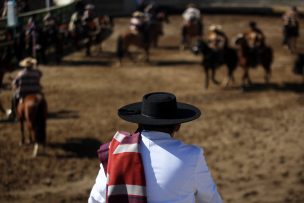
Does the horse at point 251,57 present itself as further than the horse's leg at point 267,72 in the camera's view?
No

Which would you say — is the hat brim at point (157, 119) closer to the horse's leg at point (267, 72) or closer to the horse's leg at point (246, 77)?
the horse's leg at point (246, 77)

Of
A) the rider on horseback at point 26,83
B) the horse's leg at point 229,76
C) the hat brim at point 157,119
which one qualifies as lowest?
the horse's leg at point 229,76

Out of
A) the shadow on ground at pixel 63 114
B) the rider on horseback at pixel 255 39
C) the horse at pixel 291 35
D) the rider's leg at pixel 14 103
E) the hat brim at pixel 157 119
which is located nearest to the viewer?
the hat brim at pixel 157 119

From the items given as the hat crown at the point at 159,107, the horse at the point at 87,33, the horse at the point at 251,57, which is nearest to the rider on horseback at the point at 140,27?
the horse at the point at 87,33

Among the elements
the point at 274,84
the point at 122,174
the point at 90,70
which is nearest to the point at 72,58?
the point at 90,70

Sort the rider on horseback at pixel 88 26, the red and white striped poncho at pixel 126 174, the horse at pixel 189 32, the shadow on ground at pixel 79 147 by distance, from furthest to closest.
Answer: the horse at pixel 189 32
the rider on horseback at pixel 88 26
the shadow on ground at pixel 79 147
the red and white striped poncho at pixel 126 174

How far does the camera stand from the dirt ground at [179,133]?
8852 millimetres

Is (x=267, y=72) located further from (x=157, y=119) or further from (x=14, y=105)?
(x=157, y=119)

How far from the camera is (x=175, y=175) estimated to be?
3.01 m

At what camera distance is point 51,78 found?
1593cm

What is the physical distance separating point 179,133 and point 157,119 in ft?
27.2

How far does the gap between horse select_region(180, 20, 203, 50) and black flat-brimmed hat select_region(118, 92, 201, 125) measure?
1732 cm

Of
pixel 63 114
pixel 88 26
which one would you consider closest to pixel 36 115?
pixel 63 114

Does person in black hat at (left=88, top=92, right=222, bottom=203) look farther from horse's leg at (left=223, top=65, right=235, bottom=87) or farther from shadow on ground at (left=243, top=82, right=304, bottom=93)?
horse's leg at (left=223, top=65, right=235, bottom=87)
